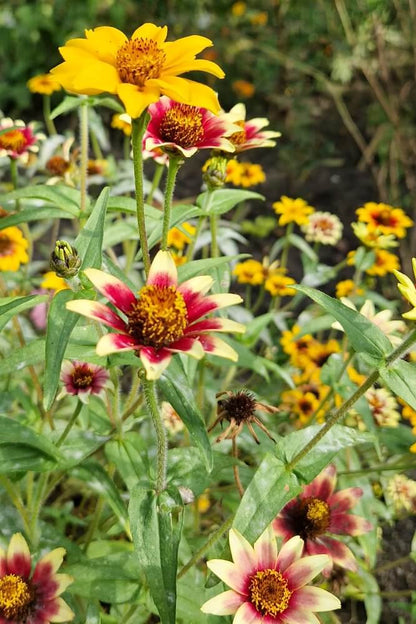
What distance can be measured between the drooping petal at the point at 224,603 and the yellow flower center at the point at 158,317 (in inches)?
15.7

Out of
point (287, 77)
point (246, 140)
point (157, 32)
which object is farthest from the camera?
point (287, 77)

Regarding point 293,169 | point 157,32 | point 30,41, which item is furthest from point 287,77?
point 157,32

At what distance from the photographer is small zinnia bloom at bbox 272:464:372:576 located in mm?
1218

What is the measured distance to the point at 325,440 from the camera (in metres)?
1.13

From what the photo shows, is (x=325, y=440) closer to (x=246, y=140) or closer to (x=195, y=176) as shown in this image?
(x=246, y=140)

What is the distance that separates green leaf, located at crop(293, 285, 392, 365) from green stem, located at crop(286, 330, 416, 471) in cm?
Answer: 2

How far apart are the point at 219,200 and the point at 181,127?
37cm

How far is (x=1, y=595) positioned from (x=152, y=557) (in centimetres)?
29

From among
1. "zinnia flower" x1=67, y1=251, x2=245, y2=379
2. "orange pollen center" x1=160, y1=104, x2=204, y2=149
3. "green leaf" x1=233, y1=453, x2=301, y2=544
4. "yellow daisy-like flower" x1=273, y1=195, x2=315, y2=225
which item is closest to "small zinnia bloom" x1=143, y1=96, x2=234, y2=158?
"orange pollen center" x1=160, y1=104, x2=204, y2=149

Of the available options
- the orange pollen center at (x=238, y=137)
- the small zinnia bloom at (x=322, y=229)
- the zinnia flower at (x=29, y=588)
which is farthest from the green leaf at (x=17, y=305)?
the small zinnia bloom at (x=322, y=229)

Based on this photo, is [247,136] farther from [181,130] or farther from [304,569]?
[304,569]

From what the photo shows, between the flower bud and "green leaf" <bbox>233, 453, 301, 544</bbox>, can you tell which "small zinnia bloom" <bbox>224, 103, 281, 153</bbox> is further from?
"green leaf" <bbox>233, 453, 301, 544</bbox>

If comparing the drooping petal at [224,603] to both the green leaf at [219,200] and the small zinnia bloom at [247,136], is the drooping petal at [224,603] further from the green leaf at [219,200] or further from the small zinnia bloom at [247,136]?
the small zinnia bloom at [247,136]

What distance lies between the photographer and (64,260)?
0.93 m
